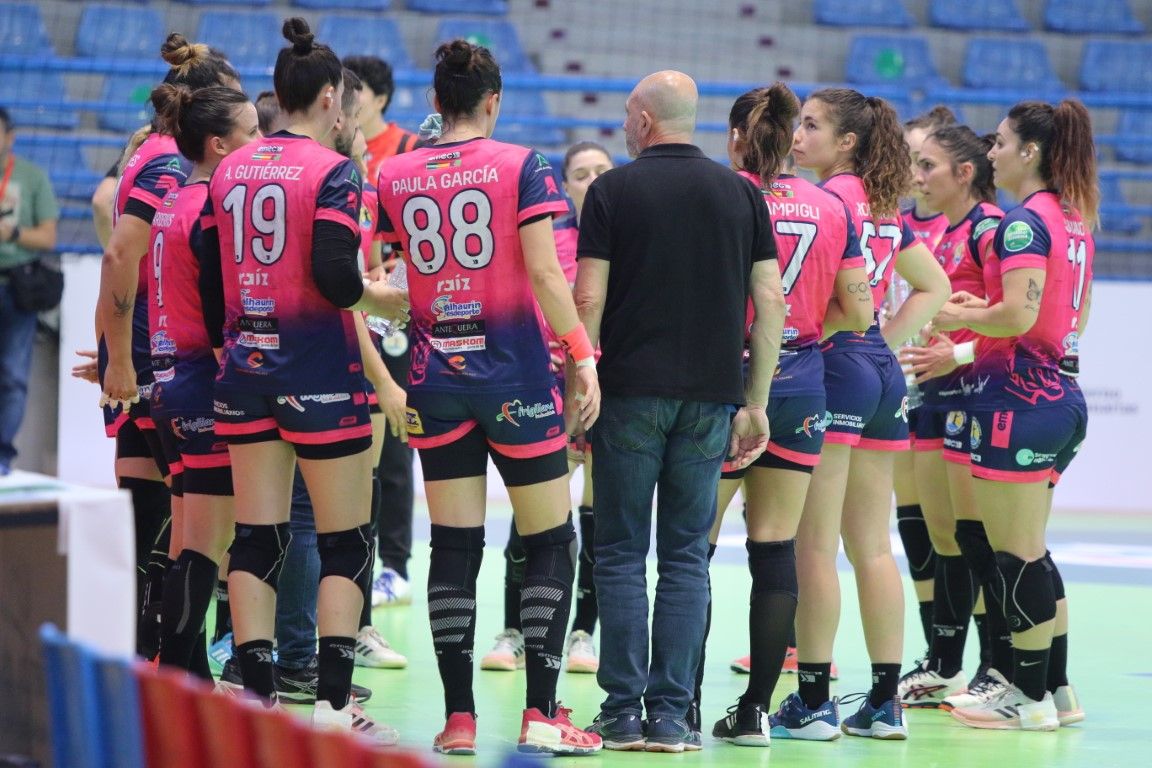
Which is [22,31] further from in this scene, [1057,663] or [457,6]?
[1057,663]

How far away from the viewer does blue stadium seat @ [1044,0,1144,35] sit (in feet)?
47.2

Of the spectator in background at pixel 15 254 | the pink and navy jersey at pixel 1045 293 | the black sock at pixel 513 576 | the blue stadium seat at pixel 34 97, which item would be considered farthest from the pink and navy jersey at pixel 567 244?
the blue stadium seat at pixel 34 97

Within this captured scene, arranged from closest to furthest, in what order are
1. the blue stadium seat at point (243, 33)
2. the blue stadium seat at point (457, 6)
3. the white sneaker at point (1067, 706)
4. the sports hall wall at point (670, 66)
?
the white sneaker at point (1067, 706) < the sports hall wall at point (670, 66) < the blue stadium seat at point (243, 33) < the blue stadium seat at point (457, 6)

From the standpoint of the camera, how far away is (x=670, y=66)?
13570 millimetres

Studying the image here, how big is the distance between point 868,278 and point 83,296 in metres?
6.06

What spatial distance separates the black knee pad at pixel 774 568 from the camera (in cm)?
433

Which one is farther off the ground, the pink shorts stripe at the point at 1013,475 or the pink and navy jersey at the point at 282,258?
the pink and navy jersey at the point at 282,258

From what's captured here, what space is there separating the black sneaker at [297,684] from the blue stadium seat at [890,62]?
1004cm

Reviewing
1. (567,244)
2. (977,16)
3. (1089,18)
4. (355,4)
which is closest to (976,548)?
(567,244)

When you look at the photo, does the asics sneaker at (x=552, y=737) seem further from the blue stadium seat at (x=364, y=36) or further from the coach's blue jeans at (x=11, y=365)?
the blue stadium seat at (x=364, y=36)

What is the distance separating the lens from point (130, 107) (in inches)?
451

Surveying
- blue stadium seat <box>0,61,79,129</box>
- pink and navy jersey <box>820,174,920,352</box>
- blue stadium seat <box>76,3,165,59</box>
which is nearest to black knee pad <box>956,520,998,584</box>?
pink and navy jersey <box>820,174,920,352</box>

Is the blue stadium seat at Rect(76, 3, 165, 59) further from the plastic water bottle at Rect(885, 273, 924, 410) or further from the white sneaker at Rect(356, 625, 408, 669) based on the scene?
the plastic water bottle at Rect(885, 273, 924, 410)

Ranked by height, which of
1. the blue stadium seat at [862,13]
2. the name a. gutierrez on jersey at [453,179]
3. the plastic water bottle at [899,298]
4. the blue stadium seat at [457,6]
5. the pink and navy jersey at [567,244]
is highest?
the blue stadium seat at [862,13]
